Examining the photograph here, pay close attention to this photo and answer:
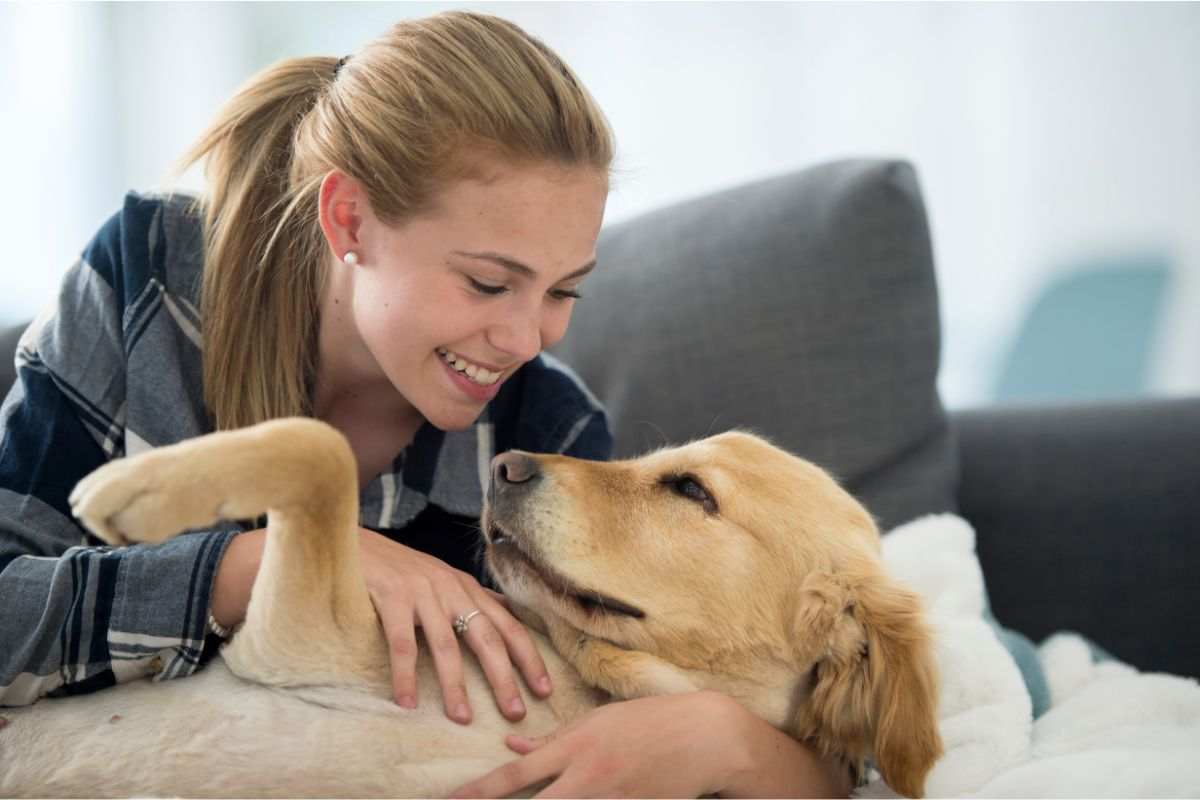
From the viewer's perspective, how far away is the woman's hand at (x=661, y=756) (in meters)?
1.16

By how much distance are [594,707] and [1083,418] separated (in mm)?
1341

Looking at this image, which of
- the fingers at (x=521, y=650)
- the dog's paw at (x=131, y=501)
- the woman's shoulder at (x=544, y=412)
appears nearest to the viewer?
the dog's paw at (x=131, y=501)

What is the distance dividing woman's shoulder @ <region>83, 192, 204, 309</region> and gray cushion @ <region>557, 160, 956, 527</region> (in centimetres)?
88

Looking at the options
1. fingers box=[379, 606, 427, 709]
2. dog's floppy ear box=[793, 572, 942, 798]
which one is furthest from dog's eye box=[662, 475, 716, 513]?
fingers box=[379, 606, 427, 709]

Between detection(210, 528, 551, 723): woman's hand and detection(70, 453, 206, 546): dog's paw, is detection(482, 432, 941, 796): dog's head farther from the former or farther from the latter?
detection(70, 453, 206, 546): dog's paw

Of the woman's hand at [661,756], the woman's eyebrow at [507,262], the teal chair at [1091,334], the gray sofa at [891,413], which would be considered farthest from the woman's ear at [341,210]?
the teal chair at [1091,334]

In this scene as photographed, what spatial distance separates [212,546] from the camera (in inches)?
49.1

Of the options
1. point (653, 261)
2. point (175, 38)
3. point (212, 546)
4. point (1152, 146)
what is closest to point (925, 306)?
point (653, 261)

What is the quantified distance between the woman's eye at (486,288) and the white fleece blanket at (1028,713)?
67cm

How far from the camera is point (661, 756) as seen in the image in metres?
1.20

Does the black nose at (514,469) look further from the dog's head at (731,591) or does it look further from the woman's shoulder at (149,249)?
the woman's shoulder at (149,249)

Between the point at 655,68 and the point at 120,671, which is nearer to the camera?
the point at 120,671

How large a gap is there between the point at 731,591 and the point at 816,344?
893 millimetres

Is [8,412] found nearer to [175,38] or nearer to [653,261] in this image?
[653,261]
